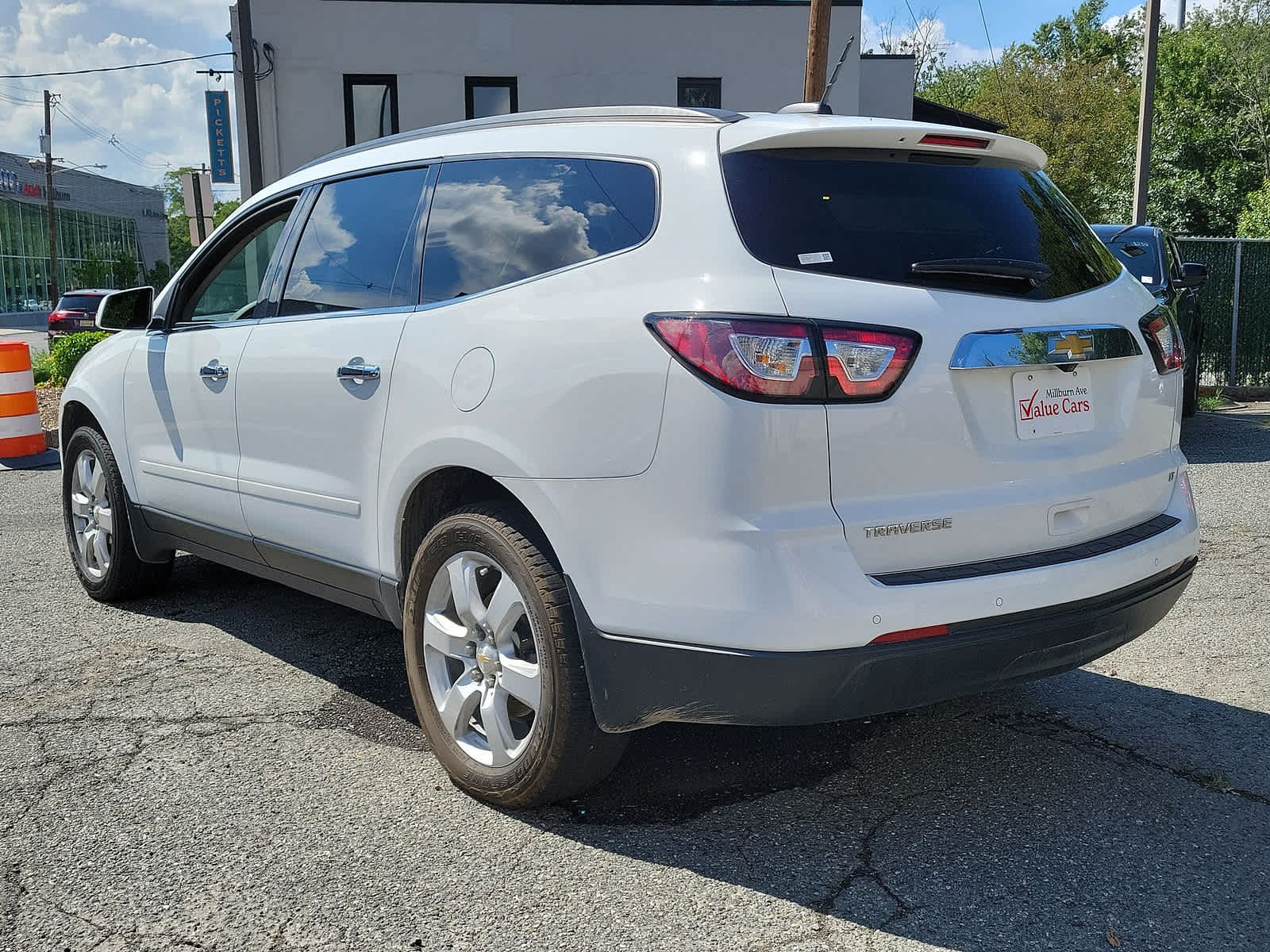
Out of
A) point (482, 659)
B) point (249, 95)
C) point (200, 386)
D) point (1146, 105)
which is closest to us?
point (482, 659)

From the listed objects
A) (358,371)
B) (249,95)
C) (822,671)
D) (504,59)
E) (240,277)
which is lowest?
(822,671)

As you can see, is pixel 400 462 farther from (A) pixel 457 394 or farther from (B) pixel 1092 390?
(B) pixel 1092 390

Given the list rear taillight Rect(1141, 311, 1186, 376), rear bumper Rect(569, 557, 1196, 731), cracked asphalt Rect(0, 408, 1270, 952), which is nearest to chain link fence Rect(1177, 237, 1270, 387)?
cracked asphalt Rect(0, 408, 1270, 952)

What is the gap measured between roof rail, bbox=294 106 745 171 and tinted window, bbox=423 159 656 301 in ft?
0.46

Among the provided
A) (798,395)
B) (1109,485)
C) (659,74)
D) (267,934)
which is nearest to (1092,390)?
(1109,485)

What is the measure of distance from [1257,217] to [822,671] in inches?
1153

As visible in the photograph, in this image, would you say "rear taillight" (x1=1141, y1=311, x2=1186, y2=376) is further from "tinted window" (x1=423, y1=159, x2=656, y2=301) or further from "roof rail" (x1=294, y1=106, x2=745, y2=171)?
"tinted window" (x1=423, y1=159, x2=656, y2=301)

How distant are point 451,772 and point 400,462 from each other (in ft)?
2.94

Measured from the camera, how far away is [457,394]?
10.7ft

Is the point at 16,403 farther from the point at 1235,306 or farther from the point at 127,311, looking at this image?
the point at 1235,306

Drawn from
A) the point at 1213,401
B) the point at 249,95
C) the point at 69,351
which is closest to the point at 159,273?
the point at 249,95

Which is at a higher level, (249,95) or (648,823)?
→ (249,95)

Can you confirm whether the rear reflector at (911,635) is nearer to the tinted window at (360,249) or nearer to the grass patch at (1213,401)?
the tinted window at (360,249)

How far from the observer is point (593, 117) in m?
3.39
